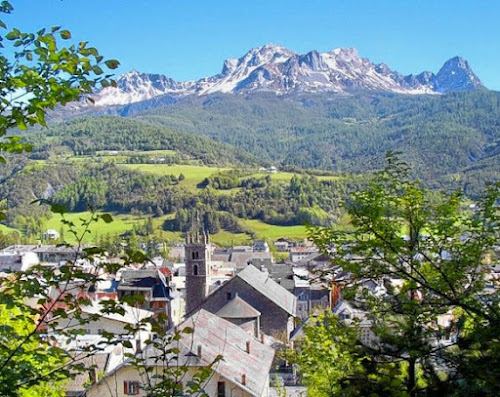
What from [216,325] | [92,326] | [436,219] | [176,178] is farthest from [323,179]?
[436,219]

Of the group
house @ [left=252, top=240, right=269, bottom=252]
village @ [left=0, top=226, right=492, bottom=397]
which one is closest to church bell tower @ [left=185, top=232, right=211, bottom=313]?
village @ [left=0, top=226, right=492, bottom=397]

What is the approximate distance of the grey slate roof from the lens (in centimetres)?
4750

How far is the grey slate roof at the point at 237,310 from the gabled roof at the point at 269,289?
3.30 metres

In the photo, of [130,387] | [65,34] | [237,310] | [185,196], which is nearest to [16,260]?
[237,310]

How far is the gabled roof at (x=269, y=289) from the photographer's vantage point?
52281 mm

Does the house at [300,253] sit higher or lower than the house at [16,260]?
lower

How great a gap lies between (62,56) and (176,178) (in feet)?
621

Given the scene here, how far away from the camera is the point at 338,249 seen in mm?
10320

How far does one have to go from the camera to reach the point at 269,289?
5559 cm

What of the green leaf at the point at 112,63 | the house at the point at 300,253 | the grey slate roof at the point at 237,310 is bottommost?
the house at the point at 300,253

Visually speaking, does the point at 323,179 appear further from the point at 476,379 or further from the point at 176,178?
the point at 476,379

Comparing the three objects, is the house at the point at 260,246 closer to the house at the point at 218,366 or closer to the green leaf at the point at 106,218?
the house at the point at 218,366

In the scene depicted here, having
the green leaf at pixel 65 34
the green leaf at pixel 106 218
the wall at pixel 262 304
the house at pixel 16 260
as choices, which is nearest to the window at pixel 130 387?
the green leaf at pixel 106 218

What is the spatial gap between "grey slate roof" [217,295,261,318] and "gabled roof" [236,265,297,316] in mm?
3303
